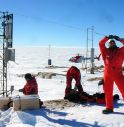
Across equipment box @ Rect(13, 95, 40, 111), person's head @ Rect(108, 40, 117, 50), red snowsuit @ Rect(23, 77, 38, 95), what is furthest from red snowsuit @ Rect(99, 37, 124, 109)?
red snowsuit @ Rect(23, 77, 38, 95)

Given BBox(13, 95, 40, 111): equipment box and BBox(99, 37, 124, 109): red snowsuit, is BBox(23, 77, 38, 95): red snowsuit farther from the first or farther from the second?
BBox(99, 37, 124, 109): red snowsuit

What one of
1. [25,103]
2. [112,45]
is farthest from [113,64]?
[25,103]

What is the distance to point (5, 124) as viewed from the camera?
797 cm

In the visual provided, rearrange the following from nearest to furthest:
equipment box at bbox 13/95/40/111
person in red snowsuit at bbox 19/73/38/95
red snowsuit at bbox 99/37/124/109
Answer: red snowsuit at bbox 99/37/124/109 → equipment box at bbox 13/95/40/111 → person in red snowsuit at bbox 19/73/38/95

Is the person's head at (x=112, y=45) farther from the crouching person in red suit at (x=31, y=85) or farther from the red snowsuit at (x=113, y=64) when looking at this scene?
the crouching person in red suit at (x=31, y=85)

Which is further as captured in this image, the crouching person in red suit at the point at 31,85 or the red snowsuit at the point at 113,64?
the crouching person in red suit at the point at 31,85

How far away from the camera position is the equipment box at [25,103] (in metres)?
8.99

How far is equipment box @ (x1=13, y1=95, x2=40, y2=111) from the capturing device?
899cm

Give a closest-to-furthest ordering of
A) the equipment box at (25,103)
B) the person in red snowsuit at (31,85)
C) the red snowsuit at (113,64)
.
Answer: the red snowsuit at (113,64)
the equipment box at (25,103)
the person in red snowsuit at (31,85)

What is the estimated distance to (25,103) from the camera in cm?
907

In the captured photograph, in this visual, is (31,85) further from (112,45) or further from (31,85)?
(112,45)

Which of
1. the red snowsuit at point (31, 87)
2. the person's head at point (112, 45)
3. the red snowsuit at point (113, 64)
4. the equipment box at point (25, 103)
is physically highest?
the person's head at point (112, 45)

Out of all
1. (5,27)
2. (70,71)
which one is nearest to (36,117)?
(70,71)

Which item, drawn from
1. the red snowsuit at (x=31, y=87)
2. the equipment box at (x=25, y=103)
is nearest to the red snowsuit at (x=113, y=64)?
the equipment box at (x=25, y=103)
